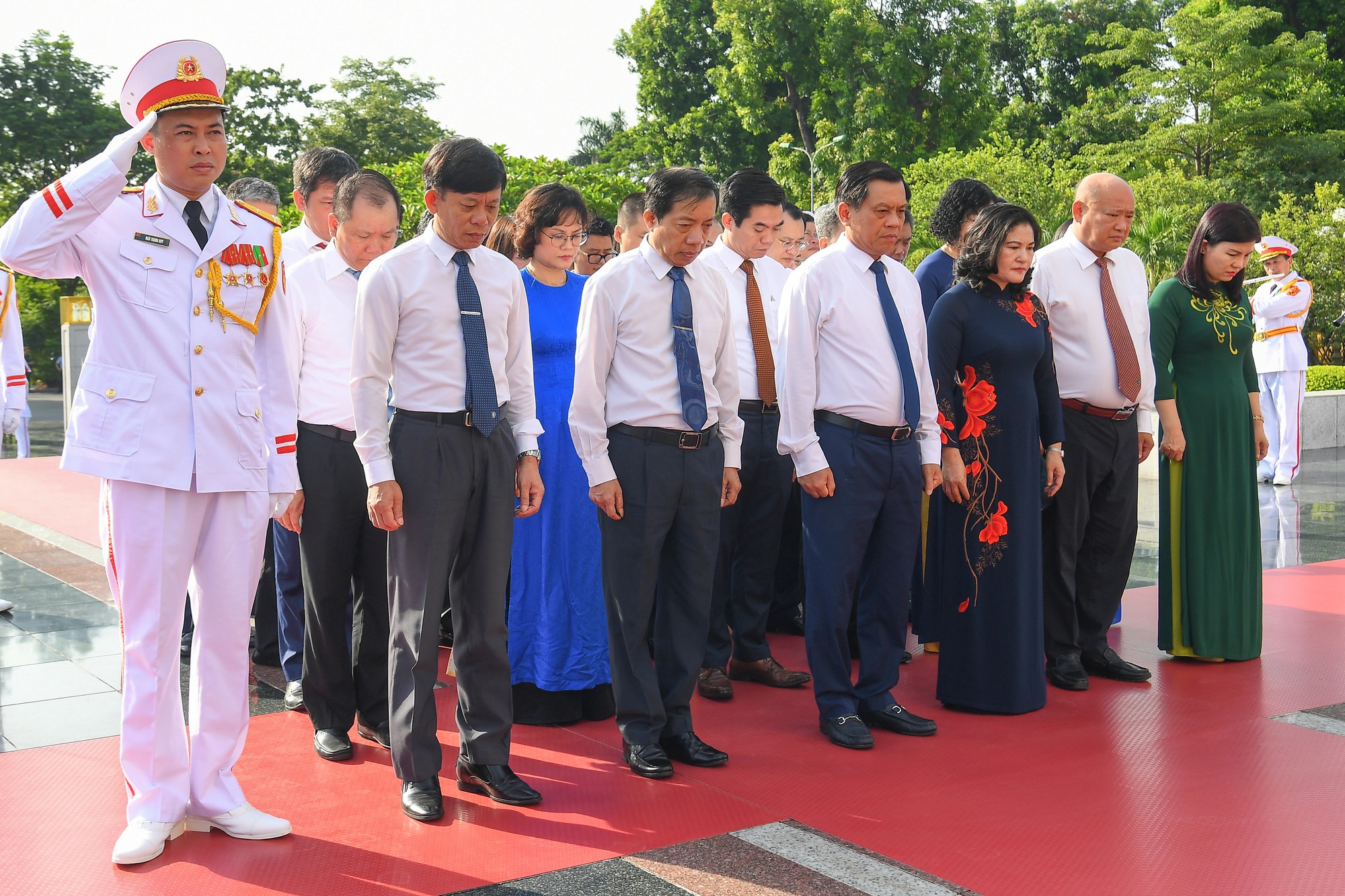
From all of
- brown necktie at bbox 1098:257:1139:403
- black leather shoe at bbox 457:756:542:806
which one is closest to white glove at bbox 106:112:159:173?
black leather shoe at bbox 457:756:542:806

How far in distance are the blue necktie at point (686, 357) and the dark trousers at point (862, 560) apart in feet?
1.91

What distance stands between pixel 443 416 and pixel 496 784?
110 centimetres

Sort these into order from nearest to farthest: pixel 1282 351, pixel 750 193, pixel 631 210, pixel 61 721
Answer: pixel 61 721 → pixel 750 193 → pixel 631 210 → pixel 1282 351

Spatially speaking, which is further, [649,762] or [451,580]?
[649,762]

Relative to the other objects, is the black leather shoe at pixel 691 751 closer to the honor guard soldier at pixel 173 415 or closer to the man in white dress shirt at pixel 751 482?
the man in white dress shirt at pixel 751 482

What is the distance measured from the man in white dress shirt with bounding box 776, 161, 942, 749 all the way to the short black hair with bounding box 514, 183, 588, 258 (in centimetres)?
Answer: 81

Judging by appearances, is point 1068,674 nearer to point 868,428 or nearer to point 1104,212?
point 868,428

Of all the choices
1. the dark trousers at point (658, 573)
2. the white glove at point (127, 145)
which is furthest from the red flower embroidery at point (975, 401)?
the white glove at point (127, 145)

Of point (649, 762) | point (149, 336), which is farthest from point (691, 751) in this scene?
point (149, 336)

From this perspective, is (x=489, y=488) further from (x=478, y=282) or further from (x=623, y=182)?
(x=623, y=182)

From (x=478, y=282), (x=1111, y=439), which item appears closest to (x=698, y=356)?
(x=478, y=282)

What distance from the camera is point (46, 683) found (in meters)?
5.00

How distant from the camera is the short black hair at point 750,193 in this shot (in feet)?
16.2

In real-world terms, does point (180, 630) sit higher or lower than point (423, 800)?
higher
